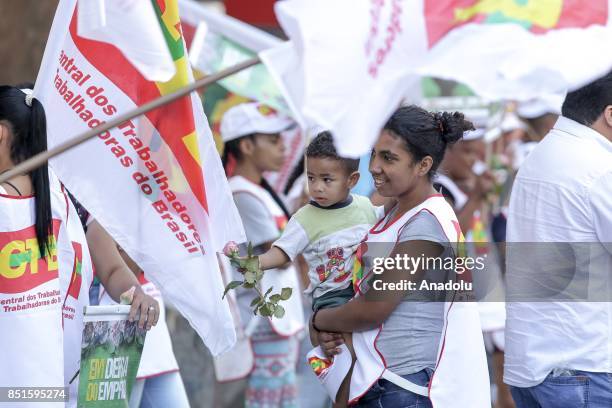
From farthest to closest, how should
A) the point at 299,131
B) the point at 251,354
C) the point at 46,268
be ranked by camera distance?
the point at 299,131 → the point at 251,354 → the point at 46,268

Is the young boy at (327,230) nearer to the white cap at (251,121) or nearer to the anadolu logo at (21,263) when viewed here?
the anadolu logo at (21,263)

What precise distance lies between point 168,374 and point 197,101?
154 centimetres

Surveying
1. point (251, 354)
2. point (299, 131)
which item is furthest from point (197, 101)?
point (299, 131)

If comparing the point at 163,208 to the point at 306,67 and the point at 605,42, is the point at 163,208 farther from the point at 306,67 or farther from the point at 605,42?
the point at 605,42

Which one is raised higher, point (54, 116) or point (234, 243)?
point (54, 116)

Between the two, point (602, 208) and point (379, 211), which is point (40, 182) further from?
point (602, 208)

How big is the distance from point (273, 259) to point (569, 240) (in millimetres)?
1179

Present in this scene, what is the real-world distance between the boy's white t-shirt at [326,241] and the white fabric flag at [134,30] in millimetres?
1130

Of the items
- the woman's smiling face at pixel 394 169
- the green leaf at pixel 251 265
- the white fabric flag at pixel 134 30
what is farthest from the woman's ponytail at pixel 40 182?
the woman's smiling face at pixel 394 169

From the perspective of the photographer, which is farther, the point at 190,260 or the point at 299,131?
the point at 299,131

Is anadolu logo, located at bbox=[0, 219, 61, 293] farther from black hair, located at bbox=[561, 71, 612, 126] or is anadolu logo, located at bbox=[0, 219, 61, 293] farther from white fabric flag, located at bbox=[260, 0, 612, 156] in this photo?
black hair, located at bbox=[561, 71, 612, 126]

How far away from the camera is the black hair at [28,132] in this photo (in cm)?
421

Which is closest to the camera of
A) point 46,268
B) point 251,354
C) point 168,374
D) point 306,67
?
point 306,67

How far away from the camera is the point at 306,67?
343cm
